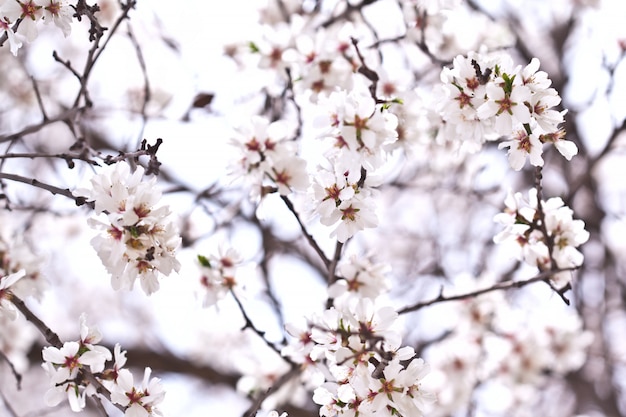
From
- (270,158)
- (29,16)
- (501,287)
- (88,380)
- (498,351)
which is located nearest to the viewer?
(88,380)

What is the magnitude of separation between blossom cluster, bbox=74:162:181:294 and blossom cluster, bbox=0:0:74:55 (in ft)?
1.43

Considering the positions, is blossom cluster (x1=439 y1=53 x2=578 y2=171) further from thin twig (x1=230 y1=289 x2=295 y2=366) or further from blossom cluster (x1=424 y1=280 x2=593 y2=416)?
blossom cluster (x1=424 y1=280 x2=593 y2=416)

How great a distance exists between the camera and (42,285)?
2.09 metres

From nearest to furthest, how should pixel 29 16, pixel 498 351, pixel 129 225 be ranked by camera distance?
pixel 129 225
pixel 29 16
pixel 498 351

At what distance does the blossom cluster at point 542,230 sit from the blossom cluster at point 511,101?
0.22 metres

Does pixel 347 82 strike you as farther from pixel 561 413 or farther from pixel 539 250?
pixel 561 413

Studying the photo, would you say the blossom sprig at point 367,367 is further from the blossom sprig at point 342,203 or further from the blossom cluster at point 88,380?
the blossom cluster at point 88,380

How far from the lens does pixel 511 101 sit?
1.59 metres

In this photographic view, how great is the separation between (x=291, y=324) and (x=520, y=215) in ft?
2.27

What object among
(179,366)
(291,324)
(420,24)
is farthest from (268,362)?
(179,366)

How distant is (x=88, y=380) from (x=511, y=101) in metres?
1.15

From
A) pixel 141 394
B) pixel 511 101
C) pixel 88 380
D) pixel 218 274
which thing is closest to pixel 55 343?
pixel 88 380

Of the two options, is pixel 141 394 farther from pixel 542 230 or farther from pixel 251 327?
pixel 542 230

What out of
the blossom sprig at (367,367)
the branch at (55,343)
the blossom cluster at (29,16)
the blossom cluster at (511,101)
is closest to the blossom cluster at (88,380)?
the branch at (55,343)
